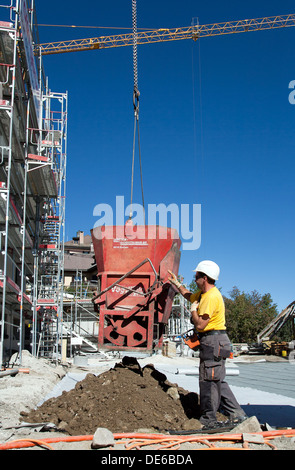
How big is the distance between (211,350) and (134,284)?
2.27 meters

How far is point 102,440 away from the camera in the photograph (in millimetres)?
4133

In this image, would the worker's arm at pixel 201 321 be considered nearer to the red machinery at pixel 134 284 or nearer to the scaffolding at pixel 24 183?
the red machinery at pixel 134 284

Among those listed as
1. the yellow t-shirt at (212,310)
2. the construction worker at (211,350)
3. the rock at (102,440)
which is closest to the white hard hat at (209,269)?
the construction worker at (211,350)

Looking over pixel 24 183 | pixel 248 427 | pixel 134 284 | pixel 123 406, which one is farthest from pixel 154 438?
pixel 24 183

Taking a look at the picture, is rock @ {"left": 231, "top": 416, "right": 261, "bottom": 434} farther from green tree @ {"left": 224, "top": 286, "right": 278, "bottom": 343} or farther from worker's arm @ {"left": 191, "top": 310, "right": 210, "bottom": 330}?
green tree @ {"left": 224, "top": 286, "right": 278, "bottom": 343}

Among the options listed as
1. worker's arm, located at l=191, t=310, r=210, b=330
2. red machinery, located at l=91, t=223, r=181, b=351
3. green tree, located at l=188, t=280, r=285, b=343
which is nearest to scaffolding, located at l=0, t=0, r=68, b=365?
red machinery, located at l=91, t=223, r=181, b=351

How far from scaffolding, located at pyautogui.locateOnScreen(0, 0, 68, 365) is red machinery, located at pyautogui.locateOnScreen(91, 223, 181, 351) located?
5322mm

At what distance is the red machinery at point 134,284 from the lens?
717cm

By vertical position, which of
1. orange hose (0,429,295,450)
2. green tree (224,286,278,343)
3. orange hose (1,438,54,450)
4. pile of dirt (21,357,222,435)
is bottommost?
green tree (224,286,278,343)

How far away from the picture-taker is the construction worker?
532 cm

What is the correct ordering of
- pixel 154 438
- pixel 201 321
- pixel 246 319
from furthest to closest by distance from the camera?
pixel 246 319
pixel 201 321
pixel 154 438

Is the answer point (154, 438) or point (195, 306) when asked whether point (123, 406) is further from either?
point (195, 306)

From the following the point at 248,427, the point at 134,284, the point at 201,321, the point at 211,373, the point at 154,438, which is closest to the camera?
the point at 154,438

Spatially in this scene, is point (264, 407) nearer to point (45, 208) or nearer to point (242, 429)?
point (242, 429)
